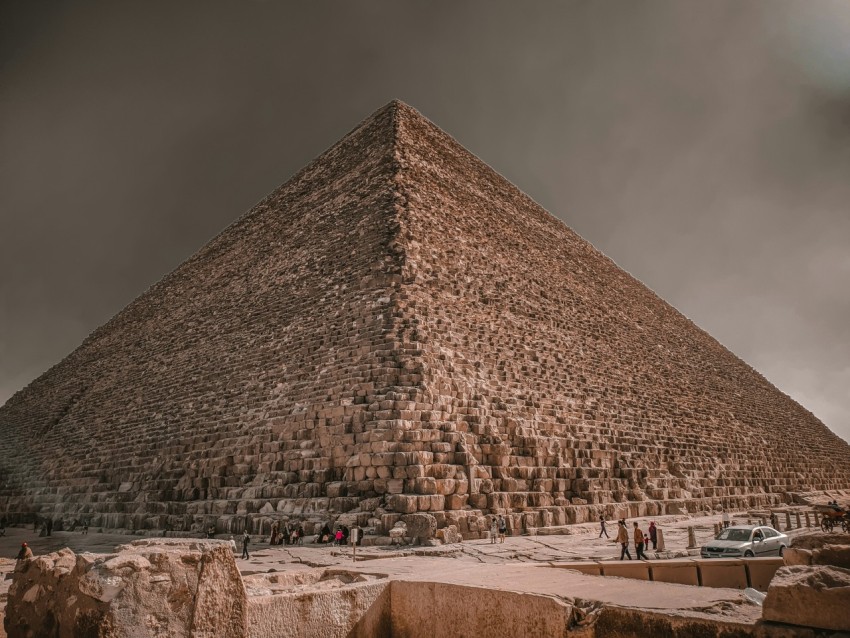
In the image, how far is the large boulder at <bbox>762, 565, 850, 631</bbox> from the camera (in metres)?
1.51

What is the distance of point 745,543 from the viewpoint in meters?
7.11

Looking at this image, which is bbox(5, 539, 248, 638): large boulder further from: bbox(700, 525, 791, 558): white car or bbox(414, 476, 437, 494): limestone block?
bbox(700, 525, 791, 558): white car

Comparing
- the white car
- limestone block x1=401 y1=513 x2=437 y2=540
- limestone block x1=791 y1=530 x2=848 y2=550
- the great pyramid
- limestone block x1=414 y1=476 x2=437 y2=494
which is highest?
the great pyramid

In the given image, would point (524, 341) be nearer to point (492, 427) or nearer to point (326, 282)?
point (492, 427)

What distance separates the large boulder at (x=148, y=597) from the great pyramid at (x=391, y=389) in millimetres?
6200

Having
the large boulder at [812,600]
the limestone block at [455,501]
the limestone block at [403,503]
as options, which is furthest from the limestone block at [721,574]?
the limestone block at [455,501]

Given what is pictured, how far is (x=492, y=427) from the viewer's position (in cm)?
1006

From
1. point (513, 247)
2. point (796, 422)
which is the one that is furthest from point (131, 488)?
point (796, 422)

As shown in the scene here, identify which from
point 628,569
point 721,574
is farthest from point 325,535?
point 721,574

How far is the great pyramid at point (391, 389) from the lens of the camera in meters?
9.22

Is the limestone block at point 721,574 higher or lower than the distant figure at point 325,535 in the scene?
higher

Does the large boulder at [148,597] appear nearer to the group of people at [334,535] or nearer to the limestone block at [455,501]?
the group of people at [334,535]

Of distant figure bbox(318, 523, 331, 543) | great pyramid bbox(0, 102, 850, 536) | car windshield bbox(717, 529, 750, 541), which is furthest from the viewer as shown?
great pyramid bbox(0, 102, 850, 536)

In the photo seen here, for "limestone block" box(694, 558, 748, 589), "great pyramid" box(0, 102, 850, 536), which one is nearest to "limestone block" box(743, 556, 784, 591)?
"limestone block" box(694, 558, 748, 589)
